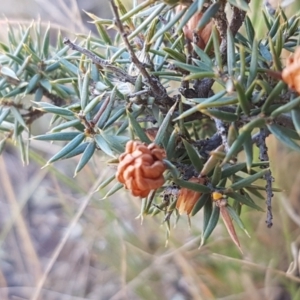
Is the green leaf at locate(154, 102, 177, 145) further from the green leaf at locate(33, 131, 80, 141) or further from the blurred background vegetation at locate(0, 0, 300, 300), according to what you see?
the blurred background vegetation at locate(0, 0, 300, 300)

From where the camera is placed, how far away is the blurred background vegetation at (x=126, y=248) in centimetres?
94

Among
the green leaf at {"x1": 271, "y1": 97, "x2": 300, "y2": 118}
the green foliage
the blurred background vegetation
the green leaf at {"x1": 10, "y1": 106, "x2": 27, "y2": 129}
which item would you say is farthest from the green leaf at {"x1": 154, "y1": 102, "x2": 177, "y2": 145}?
the blurred background vegetation

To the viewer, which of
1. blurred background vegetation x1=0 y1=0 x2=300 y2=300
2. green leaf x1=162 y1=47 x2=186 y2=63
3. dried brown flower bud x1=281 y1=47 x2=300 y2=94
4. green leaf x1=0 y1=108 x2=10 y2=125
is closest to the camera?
dried brown flower bud x1=281 y1=47 x2=300 y2=94

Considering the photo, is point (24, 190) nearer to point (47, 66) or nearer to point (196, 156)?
point (47, 66)

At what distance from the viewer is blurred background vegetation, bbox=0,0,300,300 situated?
94cm

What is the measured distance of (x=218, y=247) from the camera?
947 mm

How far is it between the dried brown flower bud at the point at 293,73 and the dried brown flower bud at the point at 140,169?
0.11 meters

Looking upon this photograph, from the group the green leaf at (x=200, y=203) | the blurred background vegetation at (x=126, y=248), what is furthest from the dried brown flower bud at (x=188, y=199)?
the blurred background vegetation at (x=126, y=248)

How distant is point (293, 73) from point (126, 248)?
Answer: 0.85m

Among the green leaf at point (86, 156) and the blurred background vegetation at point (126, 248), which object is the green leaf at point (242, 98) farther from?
the blurred background vegetation at point (126, 248)

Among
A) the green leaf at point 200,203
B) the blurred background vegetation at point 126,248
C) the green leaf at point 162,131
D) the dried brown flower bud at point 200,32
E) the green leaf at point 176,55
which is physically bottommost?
the blurred background vegetation at point 126,248

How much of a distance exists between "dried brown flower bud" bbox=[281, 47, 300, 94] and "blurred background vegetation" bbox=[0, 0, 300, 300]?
1.34ft

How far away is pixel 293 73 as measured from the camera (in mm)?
298

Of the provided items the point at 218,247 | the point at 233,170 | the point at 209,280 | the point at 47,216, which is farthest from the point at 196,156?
the point at 47,216
